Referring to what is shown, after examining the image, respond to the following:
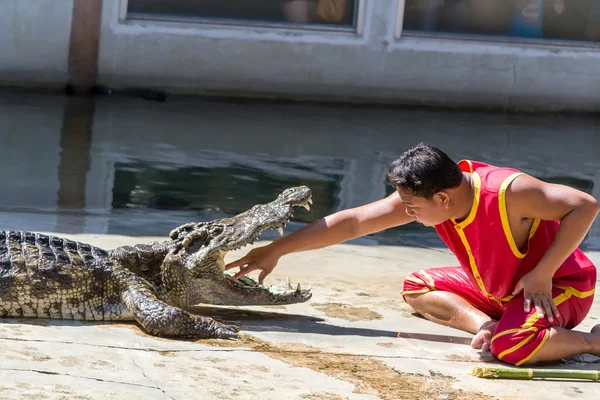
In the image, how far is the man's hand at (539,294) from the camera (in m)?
3.83

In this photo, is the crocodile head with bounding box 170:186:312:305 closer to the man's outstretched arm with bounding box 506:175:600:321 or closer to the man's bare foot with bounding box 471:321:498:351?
the man's bare foot with bounding box 471:321:498:351

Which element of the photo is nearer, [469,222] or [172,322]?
[469,222]

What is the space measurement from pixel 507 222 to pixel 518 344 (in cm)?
48

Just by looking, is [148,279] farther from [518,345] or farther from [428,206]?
[518,345]

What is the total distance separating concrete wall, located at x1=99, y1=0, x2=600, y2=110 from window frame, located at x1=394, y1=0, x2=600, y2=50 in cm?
7

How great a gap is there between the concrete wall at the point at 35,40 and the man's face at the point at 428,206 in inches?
338

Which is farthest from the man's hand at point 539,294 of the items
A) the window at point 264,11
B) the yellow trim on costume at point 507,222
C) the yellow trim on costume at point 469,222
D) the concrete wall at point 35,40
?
the window at point 264,11

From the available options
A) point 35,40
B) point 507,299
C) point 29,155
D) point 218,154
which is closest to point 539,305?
point 507,299

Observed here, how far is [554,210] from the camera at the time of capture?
3797mm

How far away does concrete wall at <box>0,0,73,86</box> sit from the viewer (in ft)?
37.9

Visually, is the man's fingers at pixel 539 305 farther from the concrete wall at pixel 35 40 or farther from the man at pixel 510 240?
the concrete wall at pixel 35 40

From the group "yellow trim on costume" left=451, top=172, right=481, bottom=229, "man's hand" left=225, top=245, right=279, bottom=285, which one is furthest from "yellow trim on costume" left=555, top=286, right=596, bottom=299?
"man's hand" left=225, top=245, right=279, bottom=285

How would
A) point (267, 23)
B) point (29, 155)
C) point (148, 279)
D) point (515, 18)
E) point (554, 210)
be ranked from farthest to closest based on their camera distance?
point (515, 18) < point (267, 23) < point (29, 155) < point (148, 279) < point (554, 210)

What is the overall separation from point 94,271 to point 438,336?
5.04 ft
